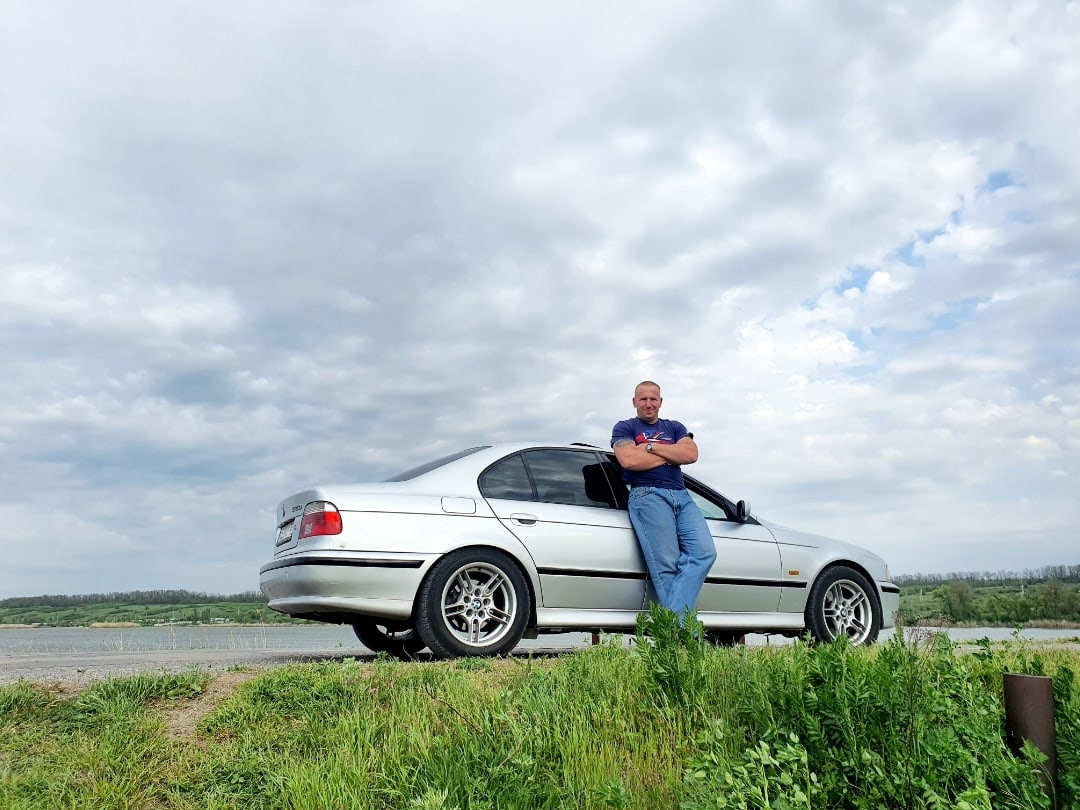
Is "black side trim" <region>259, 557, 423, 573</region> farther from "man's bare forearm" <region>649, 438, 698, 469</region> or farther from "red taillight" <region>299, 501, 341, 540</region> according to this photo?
"man's bare forearm" <region>649, 438, 698, 469</region>

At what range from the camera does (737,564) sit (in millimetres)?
7355

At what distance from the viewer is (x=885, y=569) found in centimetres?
838

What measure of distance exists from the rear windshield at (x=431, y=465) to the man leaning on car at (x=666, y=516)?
3.77 feet

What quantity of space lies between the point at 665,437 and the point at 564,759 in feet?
12.5

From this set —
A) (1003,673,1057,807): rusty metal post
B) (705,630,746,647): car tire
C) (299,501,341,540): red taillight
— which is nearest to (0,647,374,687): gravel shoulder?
(299,501,341,540): red taillight

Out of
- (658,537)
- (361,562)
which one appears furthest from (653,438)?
(361,562)

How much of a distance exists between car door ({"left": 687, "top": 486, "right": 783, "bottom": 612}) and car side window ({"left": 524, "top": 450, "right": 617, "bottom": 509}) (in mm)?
854


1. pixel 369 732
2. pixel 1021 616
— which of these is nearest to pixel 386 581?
pixel 369 732

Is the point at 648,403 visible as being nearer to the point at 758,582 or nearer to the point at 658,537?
the point at 658,537

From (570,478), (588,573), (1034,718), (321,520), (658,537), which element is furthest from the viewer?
(570,478)

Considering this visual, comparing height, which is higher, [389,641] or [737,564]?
[737,564]

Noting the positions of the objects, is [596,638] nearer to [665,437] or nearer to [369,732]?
[665,437]

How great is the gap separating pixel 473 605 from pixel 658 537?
4.98ft

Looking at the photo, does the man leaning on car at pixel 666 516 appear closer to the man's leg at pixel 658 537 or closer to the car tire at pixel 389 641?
the man's leg at pixel 658 537
